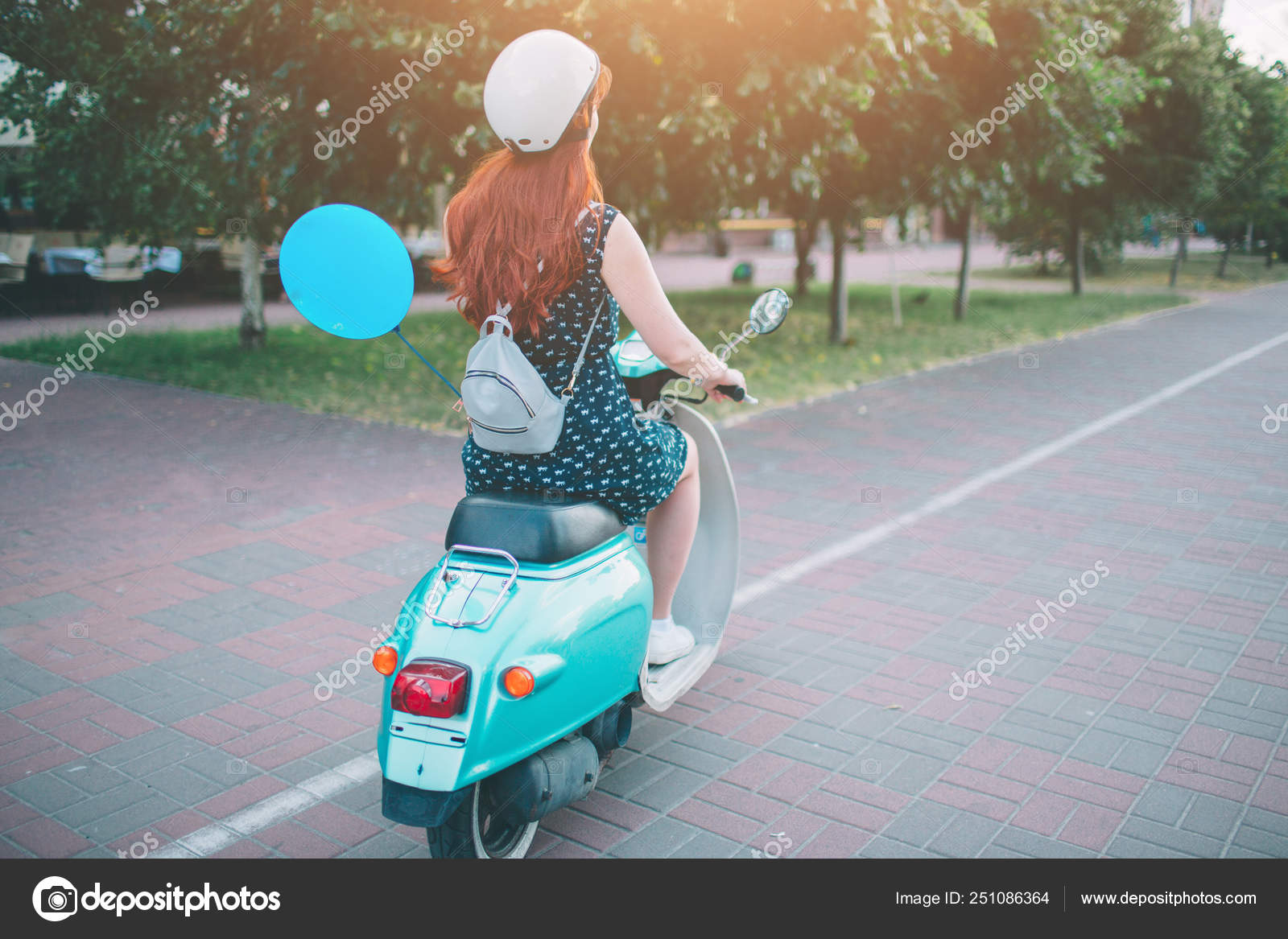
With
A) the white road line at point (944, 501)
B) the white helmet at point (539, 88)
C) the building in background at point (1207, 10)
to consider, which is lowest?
the white road line at point (944, 501)

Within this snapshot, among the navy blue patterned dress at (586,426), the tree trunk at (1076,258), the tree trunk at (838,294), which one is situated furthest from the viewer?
the tree trunk at (1076,258)

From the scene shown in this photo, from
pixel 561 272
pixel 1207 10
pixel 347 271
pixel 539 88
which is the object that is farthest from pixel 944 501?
pixel 1207 10

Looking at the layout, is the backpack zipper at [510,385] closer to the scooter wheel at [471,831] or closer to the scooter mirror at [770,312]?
the scooter mirror at [770,312]

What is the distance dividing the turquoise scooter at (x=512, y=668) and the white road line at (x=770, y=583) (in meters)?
0.66

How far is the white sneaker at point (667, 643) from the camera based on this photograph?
3305 mm

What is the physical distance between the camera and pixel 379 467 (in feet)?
22.7

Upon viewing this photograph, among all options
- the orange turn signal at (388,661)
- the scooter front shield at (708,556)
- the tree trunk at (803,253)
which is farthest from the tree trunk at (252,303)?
the orange turn signal at (388,661)

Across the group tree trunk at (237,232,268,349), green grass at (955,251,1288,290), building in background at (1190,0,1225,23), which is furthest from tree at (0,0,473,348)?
green grass at (955,251,1288,290)

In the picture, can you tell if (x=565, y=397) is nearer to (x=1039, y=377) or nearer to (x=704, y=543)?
(x=704, y=543)

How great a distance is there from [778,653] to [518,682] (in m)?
Result: 1.91

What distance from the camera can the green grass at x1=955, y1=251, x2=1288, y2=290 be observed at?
25.6 meters

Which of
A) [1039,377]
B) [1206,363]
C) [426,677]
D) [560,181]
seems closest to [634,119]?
[1039,377]

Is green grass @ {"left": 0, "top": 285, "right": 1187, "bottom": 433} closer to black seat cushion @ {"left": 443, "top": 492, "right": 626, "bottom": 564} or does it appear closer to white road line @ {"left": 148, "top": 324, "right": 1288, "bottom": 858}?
white road line @ {"left": 148, "top": 324, "right": 1288, "bottom": 858}
